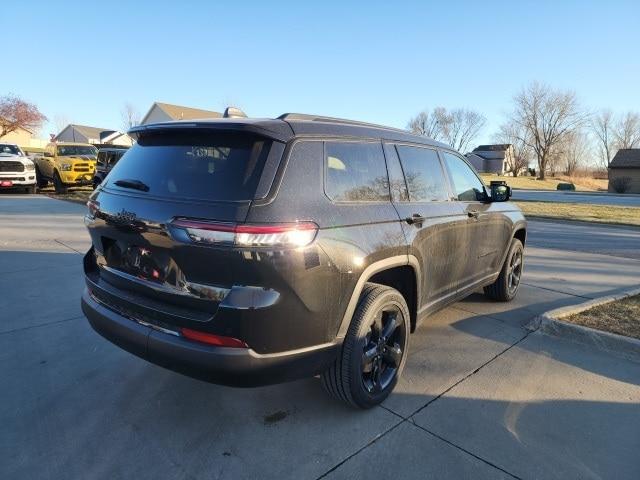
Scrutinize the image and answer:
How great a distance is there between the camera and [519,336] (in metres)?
4.21

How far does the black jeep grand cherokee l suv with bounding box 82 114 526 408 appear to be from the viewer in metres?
2.19

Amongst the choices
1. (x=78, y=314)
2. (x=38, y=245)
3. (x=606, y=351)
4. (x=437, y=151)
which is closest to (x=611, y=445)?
(x=606, y=351)

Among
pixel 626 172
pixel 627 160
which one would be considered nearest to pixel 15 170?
pixel 626 172

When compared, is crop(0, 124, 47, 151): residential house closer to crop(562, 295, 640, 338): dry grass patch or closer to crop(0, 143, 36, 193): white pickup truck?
crop(0, 143, 36, 193): white pickup truck

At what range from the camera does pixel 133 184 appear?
106 inches

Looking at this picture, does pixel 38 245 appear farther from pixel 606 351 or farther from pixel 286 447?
pixel 606 351

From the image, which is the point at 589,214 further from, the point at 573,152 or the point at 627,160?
the point at 573,152

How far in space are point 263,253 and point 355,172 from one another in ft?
3.27

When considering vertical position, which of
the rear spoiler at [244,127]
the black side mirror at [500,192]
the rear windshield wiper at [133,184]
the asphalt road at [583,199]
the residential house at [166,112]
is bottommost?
the asphalt road at [583,199]

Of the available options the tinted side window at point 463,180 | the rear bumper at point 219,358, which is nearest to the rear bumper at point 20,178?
the rear bumper at point 219,358

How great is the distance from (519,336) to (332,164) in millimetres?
2777

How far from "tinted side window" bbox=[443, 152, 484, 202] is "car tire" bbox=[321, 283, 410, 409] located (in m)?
1.49

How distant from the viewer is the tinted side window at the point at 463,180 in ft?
13.3

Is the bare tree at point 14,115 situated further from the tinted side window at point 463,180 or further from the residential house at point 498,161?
the residential house at point 498,161
